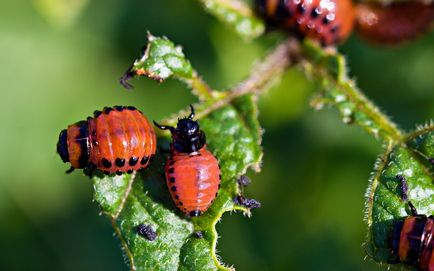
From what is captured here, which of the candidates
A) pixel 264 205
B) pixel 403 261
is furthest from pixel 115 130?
pixel 264 205

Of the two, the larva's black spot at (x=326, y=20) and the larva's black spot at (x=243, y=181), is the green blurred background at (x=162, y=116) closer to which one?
the larva's black spot at (x=326, y=20)

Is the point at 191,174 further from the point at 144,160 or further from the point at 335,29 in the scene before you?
the point at 335,29

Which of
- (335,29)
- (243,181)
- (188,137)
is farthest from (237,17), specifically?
(243,181)

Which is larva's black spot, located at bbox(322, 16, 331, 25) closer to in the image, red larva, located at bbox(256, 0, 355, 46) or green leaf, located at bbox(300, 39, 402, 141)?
red larva, located at bbox(256, 0, 355, 46)

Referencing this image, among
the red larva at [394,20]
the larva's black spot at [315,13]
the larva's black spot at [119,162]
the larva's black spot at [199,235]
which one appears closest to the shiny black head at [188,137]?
the larva's black spot at [119,162]

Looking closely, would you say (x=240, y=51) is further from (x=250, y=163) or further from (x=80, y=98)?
(x=250, y=163)

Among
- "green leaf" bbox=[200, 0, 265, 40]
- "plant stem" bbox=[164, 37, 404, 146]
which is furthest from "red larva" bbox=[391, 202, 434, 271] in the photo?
"green leaf" bbox=[200, 0, 265, 40]
